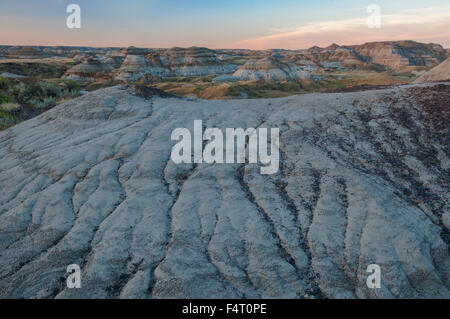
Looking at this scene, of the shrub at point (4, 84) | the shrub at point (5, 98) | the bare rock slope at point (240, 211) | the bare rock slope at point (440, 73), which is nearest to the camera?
the bare rock slope at point (240, 211)

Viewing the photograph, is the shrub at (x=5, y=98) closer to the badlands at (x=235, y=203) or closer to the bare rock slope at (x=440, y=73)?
the badlands at (x=235, y=203)

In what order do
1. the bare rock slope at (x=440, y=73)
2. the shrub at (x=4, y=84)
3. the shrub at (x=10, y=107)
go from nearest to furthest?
the bare rock slope at (x=440, y=73) < the shrub at (x=10, y=107) < the shrub at (x=4, y=84)

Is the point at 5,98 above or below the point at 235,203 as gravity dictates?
above

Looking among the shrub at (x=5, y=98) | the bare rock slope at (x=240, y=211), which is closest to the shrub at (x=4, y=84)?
the shrub at (x=5, y=98)

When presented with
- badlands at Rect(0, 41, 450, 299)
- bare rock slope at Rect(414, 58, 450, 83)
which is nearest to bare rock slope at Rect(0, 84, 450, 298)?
badlands at Rect(0, 41, 450, 299)

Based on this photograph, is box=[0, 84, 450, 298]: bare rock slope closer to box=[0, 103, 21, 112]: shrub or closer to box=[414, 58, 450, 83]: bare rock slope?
box=[414, 58, 450, 83]: bare rock slope

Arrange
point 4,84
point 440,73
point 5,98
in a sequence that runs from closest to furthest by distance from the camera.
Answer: point 440,73 → point 5,98 → point 4,84

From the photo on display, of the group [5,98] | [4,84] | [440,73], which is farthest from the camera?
[4,84]

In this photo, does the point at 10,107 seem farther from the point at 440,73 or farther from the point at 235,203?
the point at 440,73

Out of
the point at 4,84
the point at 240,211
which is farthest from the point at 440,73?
the point at 4,84

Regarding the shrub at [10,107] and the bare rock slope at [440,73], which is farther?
the shrub at [10,107]
